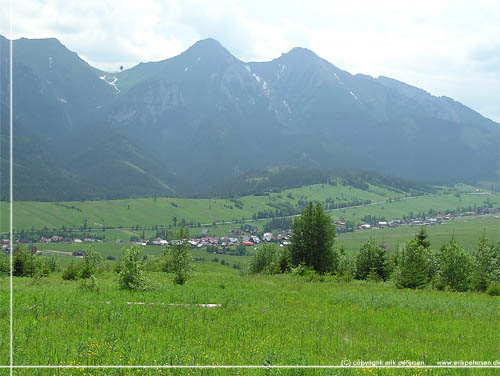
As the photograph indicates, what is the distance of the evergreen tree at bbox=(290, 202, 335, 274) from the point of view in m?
52.5

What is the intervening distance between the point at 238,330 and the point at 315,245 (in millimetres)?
38907

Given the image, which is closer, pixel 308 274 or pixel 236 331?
pixel 236 331

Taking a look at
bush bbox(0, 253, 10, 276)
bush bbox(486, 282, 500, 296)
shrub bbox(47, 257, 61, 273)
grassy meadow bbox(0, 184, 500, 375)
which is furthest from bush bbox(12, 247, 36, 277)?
bush bbox(486, 282, 500, 296)

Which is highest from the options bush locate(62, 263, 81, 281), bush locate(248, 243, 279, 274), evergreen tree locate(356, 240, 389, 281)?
bush locate(62, 263, 81, 281)

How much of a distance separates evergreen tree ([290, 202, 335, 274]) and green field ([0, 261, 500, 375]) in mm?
29814

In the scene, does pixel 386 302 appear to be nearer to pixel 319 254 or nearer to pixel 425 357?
pixel 425 357

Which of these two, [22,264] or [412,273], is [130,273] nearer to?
[412,273]

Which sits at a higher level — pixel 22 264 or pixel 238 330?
pixel 238 330

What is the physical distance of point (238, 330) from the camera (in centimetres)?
1488

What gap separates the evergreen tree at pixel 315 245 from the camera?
2067 inches

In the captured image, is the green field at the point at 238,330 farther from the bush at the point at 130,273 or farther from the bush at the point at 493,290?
the bush at the point at 493,290

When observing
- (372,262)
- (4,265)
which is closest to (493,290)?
(372,262)

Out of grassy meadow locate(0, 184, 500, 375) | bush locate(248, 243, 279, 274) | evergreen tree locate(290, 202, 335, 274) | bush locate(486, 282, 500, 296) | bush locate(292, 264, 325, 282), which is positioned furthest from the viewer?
bush locate(248, 243, 279, 274)

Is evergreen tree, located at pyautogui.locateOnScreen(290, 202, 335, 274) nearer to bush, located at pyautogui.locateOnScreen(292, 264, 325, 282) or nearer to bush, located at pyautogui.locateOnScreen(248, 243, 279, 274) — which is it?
bush, located at pyautogui.locateOnScreen(292, 264, 325, 282)
